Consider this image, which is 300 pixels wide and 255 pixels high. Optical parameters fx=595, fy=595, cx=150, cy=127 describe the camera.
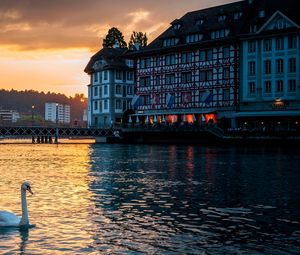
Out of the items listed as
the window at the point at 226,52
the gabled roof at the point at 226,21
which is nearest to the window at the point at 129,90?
the gabled roof at the point at 226,21

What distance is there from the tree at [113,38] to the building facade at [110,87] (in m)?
5.69

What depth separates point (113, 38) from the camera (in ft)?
440

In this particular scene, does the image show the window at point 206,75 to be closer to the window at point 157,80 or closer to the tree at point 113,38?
the window at point 157,80

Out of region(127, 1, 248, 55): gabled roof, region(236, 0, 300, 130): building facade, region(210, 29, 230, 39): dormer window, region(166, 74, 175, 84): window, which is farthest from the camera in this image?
region(166, 74, 175, 84): window

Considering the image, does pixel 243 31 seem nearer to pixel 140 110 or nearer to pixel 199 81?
pixel 199 81

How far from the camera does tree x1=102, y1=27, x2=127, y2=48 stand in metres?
134

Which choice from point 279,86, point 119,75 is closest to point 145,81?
point 119,75

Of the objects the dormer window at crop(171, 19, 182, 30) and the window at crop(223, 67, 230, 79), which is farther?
the dormer window at crop(171, 19, 182, 30)

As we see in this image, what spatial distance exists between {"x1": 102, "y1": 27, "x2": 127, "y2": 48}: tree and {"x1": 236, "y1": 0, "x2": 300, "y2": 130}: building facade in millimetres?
46065

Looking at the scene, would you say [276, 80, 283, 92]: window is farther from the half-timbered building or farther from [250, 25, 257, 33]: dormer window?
[250, 25, 257, 33]: dormer window

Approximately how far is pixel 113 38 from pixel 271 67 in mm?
52871

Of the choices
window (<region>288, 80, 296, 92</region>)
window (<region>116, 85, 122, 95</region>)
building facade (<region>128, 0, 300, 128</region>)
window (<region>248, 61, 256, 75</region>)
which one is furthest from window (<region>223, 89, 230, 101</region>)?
window (<region>116, 85, 122, 95</region>)

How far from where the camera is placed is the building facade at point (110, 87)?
12281 cm

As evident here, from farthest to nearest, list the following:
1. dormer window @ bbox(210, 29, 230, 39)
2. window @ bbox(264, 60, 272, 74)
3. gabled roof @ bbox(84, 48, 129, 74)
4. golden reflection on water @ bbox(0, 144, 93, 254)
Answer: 1. gabled roof @ bbox(84, 48, 129, 74)
2. dormer window @ bbox(210, 29, 230, 39)
3. window @ bbox(264, 60, 272, 74)
4. golden reflection on water @ bbox(0, 144, 93, 254)
